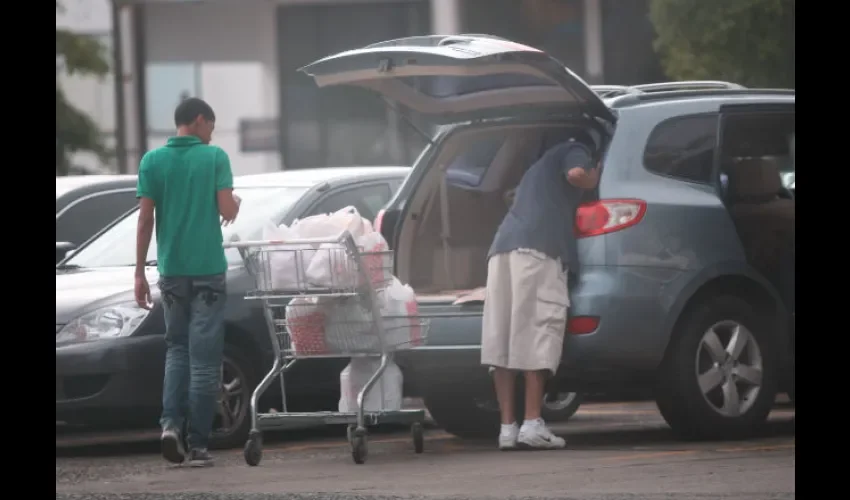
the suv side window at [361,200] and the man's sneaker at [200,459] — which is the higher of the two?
the suv side window at [361,200]

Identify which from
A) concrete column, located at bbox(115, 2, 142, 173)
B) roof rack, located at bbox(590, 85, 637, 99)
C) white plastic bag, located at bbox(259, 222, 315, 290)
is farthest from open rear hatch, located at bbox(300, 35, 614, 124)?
concrete column, located at bbox(115, 2, 142, 173)

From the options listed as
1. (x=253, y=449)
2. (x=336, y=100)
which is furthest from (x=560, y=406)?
(x=336, y=100)

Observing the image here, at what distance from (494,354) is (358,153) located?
616 inches

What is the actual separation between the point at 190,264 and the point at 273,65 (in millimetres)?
17438

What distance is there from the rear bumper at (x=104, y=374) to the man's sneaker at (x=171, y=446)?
98 cm

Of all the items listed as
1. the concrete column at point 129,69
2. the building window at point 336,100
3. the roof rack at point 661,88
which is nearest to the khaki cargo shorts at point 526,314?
the roof rack at point 661,88

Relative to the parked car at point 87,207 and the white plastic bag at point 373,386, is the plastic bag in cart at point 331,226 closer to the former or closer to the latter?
the white plastic bag at point 373,386

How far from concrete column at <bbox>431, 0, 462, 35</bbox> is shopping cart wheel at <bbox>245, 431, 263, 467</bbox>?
16.1 meters

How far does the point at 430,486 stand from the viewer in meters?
7.59

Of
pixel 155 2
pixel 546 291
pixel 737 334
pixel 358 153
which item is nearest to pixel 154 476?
pixel 546 291

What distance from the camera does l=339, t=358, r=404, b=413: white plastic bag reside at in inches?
352

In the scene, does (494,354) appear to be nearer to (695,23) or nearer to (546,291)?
(546,291)

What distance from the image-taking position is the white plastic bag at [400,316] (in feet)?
29.2

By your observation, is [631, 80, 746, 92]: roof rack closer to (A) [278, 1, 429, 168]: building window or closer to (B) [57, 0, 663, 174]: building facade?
(B) [57, 0, 663, 174]: building facade
